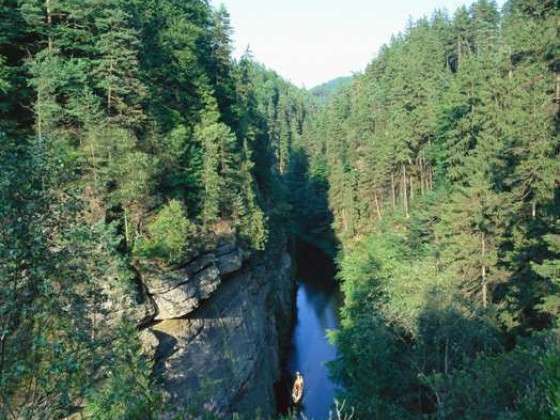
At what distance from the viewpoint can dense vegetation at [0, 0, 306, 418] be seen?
23.0 ft

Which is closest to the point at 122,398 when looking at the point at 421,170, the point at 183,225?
the point at 183,225

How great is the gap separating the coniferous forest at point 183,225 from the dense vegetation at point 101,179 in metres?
0.06

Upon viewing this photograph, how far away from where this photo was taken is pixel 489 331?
18.5m

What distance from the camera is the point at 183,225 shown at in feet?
63.8

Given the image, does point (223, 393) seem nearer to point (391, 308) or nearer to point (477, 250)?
point (391, 308)

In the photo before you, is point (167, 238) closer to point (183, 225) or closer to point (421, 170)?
point (183, 225)

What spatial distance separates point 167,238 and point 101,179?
11.8 feet

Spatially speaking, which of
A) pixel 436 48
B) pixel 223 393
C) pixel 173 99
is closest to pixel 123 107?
pixel 173 99

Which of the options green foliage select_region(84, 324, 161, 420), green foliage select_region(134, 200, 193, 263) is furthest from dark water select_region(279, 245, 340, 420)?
green foliage select_region(84, 324, 161, 420)

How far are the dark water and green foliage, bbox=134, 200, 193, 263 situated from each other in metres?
8.97

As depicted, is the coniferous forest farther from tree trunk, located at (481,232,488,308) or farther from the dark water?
the dark water

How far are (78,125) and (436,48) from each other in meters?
61.8

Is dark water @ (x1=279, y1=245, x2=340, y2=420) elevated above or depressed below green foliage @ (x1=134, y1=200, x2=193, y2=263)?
below

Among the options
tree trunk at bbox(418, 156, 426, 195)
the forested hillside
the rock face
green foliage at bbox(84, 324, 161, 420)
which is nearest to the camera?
green foliage at bbox(84, 324, 161, 420)
